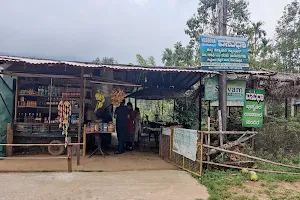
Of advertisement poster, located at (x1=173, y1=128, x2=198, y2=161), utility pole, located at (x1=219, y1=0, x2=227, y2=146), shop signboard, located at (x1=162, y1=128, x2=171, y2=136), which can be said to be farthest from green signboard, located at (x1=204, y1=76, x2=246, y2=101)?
advertisement poster, located at (x1=173, y1=128, x2=198, y2=161)

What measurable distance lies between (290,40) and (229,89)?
46.3ft

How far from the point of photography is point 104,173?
600 cm

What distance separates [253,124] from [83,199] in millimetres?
5386

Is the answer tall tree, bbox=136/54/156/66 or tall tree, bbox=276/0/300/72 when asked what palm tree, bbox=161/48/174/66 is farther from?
tall tree, bbox=276/0/300/72

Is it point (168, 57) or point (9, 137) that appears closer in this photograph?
point (9, 137)

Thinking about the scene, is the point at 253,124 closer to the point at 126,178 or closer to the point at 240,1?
the point at 126,178

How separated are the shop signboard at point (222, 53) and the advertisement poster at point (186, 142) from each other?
2.25 m

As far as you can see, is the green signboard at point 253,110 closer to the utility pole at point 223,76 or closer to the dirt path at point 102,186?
the utility pole at point 223,76

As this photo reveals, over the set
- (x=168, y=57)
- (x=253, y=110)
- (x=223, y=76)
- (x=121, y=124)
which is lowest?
(x=121, y=124)

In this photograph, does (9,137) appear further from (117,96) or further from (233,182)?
(233,182)

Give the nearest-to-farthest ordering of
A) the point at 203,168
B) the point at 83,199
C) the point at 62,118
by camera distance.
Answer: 1. the point at 83,199
2. the point at 203,168
3. the point at 62,118

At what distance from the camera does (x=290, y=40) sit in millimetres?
19188

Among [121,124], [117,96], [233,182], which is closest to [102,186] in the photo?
[233,182]

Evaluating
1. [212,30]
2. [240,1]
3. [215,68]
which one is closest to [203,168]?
[215,68]
